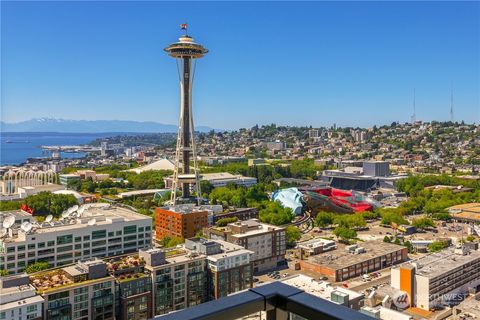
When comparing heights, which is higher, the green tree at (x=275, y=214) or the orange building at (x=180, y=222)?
the orange building at (x=180, y=222)

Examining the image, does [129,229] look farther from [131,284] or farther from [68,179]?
[68,179]

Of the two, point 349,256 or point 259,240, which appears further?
point 349,256

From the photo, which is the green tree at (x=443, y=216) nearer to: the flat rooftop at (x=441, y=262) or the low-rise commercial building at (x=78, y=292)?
the flat rooftop at (x=441, y=262)

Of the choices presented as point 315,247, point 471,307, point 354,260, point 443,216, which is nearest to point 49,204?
point 315,247

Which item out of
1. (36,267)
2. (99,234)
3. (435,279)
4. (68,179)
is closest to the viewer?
(435,279)

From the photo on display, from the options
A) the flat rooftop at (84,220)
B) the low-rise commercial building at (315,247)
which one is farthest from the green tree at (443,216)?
the flat rooftop at (84,220)

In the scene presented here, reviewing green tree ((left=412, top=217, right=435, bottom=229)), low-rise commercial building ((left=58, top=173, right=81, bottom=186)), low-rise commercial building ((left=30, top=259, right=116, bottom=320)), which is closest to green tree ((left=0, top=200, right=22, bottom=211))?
low-rise commercial building ((left=58, top=173, right=81, bottom=186))

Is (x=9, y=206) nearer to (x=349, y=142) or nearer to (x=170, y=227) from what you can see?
(x=170, y=227)

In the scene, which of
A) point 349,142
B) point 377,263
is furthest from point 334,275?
point 349,142
